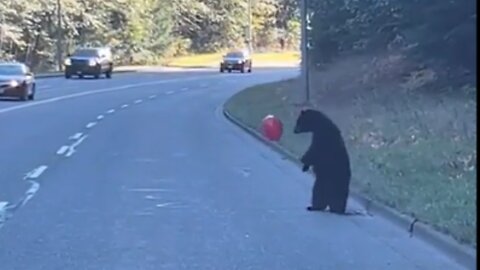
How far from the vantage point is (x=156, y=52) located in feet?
320

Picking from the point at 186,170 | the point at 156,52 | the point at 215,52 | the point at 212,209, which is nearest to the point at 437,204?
the point at 212,209

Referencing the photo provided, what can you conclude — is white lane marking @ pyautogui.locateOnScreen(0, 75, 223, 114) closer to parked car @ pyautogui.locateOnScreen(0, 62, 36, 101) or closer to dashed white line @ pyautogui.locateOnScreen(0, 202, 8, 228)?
parked car @ pyautogui.locateOnScreen(0, 62, 36, 101)

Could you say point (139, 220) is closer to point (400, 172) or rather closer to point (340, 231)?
point (340, 231)

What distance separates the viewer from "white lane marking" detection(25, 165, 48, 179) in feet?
60.5

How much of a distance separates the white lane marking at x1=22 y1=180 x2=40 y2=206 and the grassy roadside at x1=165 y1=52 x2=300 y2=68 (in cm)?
7639

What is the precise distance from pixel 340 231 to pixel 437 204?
52.0 inches

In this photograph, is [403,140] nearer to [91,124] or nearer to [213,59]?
[91,124]

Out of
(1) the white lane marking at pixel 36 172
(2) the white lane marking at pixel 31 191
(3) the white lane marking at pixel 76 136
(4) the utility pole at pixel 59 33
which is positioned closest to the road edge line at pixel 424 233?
(2) the white lane marking at pixel 31 191

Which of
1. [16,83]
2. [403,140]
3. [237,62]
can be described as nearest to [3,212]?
[403,140]

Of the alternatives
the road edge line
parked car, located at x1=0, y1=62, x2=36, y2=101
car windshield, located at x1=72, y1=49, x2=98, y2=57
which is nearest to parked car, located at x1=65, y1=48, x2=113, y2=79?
car windshield, located at x1=72, y1=49, x2=98, y2=57

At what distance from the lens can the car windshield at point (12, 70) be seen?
43531 mm

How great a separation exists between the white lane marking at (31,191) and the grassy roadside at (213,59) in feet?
251

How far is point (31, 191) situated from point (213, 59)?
86265mm

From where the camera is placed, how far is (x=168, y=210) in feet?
47.8
